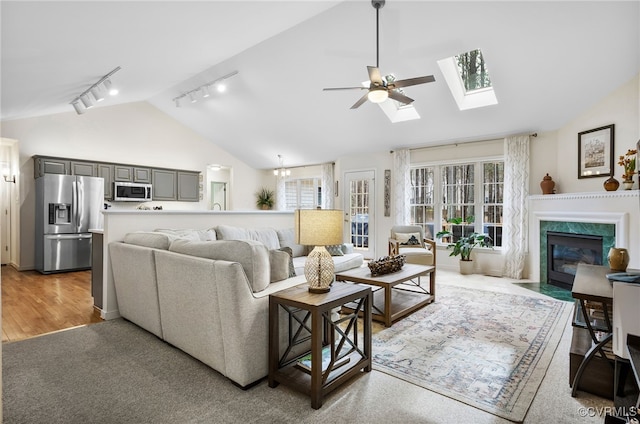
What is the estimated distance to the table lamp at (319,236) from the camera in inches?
90.0

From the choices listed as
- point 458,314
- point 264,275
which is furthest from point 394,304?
point 264,275

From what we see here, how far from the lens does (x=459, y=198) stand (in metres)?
6.30

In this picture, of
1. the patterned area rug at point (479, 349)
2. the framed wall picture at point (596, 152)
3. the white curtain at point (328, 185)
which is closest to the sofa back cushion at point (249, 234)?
the patterned area rug at point (479, 349)

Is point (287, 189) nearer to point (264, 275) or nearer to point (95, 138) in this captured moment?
point (95, 138)

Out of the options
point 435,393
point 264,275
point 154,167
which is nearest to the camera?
point 435,393

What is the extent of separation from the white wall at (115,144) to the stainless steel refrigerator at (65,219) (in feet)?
1.15

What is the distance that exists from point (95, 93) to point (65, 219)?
2.59 meters

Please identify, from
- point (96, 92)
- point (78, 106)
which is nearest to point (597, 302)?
point (96, 92)

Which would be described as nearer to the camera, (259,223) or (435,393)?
(435,393)

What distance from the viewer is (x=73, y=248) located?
592 cm

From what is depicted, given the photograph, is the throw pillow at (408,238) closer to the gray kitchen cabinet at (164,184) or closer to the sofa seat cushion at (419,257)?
the sofa seat cushion at (419,257)

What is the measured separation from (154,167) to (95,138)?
3.91ft

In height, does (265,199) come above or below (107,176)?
below

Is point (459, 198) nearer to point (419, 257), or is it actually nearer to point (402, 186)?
point (402, 186)
